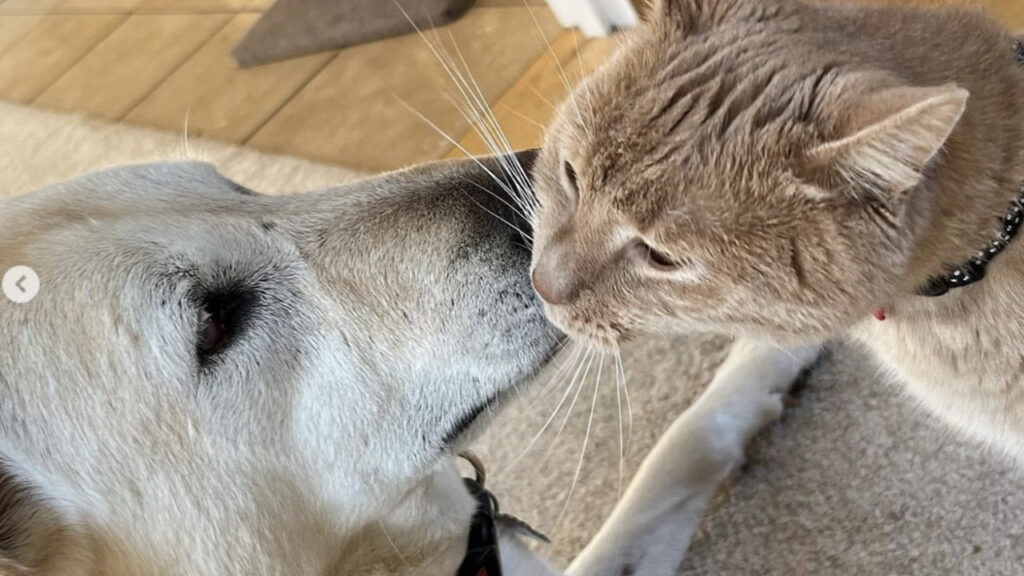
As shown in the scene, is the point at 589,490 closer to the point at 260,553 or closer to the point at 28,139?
the point at 260,553

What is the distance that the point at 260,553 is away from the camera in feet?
3.38

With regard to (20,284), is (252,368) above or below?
below

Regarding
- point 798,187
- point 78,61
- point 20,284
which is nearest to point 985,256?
point 798,187

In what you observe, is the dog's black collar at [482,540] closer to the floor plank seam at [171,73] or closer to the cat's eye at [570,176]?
the cat's eye at [570,176]

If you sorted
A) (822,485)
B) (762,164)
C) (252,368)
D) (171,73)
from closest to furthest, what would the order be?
(762,164)
(252,368)
(822,485)
(171,73)

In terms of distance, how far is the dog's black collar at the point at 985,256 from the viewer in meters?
0.89

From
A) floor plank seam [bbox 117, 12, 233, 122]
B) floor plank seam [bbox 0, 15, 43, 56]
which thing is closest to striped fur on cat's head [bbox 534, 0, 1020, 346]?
floor plank seam [bbox 117, 12, 233, 122]

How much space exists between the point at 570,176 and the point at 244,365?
1.41 feet

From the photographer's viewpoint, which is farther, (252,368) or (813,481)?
(813,481)

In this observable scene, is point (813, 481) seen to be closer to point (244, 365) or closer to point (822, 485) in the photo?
point (822, 485)

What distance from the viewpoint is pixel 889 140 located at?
0.69m

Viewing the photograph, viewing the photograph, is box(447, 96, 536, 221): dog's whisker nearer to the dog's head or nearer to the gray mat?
the dog's head

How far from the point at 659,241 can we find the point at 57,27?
11.9ft

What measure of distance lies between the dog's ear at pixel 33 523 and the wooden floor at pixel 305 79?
116cm
